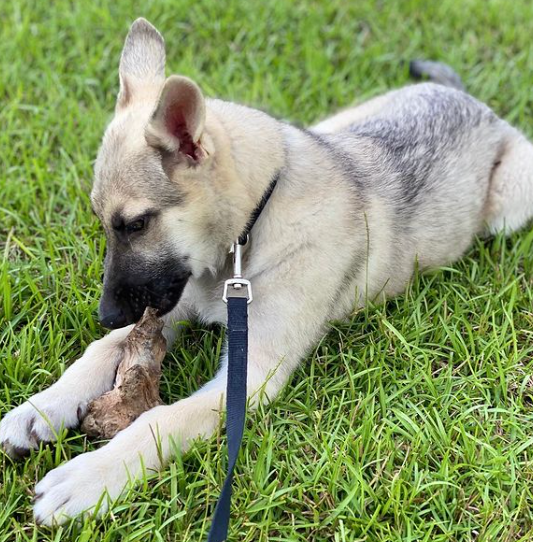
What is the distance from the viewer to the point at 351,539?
2.73 meters

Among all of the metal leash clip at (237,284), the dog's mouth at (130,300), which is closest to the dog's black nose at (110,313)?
the dog's mouth at (130,300)

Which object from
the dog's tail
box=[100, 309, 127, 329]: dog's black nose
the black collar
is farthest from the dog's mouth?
the dog's tail

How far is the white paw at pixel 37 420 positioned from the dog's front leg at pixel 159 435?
24cm

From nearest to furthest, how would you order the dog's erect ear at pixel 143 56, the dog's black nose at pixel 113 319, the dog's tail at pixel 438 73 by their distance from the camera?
the dog's black nose at pixel 113 319, the dog's erect ear at pixel 143 56, the dog's tail at pixel 438 73

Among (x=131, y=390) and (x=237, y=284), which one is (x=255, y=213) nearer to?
(x=237, y=284)

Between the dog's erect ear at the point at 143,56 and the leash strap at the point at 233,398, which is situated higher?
the dog's erect ear at the point at 143,56

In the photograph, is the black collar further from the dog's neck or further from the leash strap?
the leash strap

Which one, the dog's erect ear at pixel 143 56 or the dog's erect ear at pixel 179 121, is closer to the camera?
the dog's erect ear at pixel 179 121

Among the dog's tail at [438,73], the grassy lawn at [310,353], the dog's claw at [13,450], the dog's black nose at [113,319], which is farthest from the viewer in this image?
the dog's tail at [438,73]

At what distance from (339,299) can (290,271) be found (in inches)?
14.3

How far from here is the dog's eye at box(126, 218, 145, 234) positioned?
3.04 m

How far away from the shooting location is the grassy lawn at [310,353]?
2.85 metres

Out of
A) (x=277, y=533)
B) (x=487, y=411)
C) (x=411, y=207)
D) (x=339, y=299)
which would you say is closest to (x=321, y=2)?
(x=411, y=207)

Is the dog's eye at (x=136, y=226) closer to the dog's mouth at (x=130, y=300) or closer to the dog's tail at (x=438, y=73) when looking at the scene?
the dog's mouth at (x=130, y=300)
